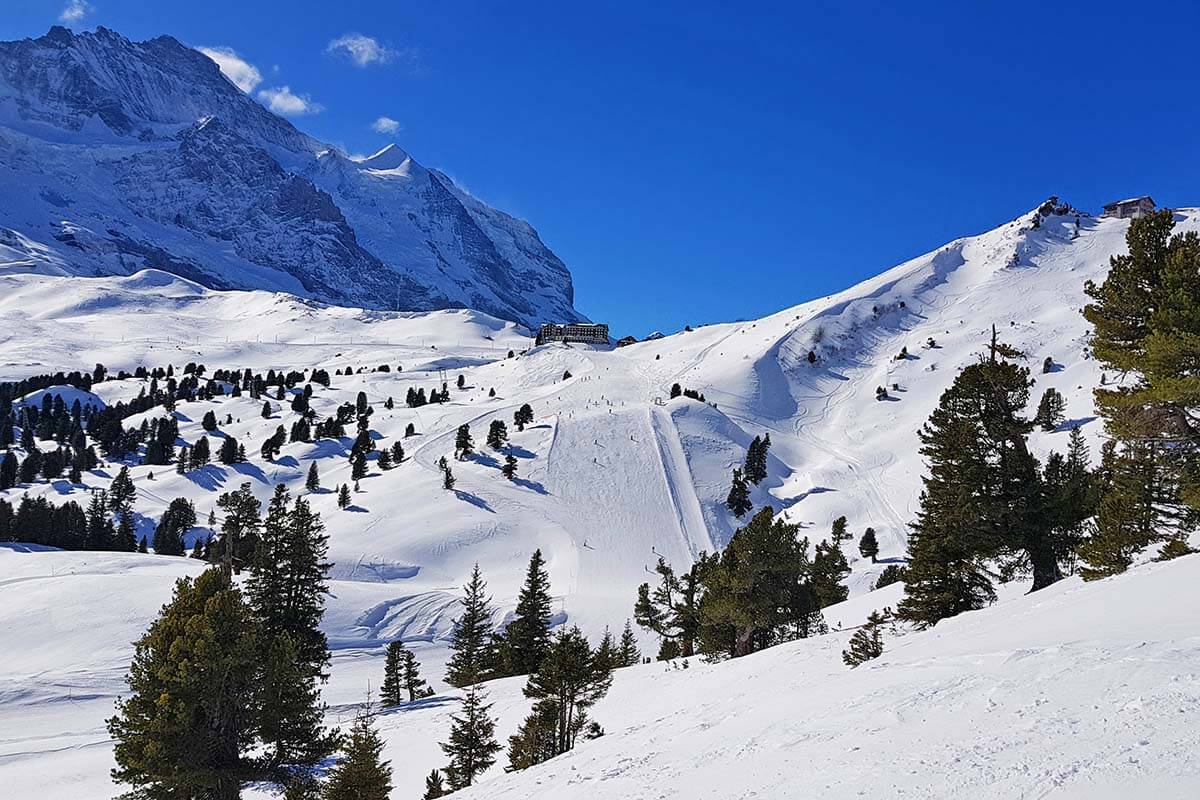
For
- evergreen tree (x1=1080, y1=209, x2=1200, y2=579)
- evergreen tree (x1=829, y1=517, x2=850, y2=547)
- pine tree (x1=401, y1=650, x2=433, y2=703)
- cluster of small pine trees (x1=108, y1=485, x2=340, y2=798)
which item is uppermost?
evergreen tree (x1=1080, y1=209, x2=1200, y2=579)

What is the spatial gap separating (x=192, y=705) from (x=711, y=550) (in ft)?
208

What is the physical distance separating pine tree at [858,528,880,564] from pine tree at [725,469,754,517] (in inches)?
756

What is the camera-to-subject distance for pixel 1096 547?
1758 cm

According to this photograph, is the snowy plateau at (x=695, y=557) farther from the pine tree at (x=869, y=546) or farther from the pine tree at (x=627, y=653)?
the pine tree at (x=627, y=653)

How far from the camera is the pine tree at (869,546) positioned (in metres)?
67.4

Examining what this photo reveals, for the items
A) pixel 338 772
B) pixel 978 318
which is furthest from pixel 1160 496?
pixel 978 318

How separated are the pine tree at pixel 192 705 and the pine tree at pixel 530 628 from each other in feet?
71.0

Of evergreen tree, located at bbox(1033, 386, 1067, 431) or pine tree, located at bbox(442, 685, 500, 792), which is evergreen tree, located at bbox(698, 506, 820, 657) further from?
evergreen tree, located at bbox(1033, 386, 1067, 431)

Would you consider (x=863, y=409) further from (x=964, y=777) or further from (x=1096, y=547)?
(x=964, y=777)

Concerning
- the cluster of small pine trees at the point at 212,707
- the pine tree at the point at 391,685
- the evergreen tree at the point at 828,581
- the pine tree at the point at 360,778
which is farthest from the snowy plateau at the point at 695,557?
the cluster of small pine trees at the point at 212,707

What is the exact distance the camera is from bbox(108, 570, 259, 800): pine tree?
17578 mm

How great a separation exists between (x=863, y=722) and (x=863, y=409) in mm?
122336

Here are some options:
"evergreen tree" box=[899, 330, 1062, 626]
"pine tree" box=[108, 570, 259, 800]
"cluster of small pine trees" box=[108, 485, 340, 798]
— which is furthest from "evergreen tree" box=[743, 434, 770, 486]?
"pine tree" box=[108, 570, 259, 800]

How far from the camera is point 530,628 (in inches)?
1619
